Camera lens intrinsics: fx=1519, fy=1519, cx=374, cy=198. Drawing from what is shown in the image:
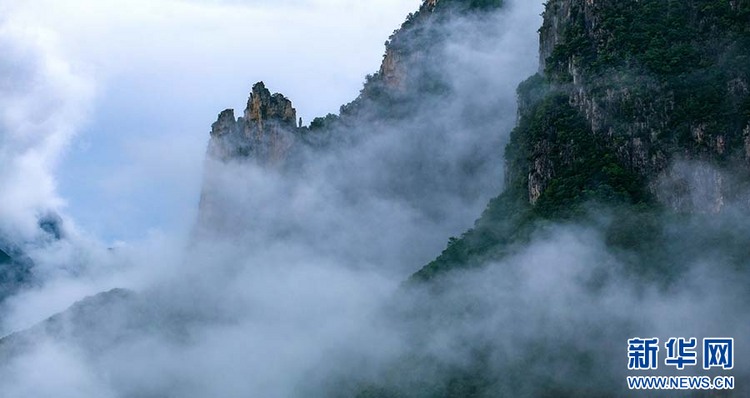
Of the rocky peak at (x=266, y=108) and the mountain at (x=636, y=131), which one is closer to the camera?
the mountain at (x=636, y=131)

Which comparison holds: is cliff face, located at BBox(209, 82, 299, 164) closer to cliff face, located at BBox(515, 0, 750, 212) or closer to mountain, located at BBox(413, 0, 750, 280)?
mountain, located at BBox(413, 0, 750, 280)

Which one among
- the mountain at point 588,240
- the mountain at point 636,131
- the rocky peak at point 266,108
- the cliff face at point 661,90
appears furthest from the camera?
the rocky peak at point 266,108

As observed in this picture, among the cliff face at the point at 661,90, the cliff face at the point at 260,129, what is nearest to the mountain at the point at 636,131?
the cliff face at the point at 661,90

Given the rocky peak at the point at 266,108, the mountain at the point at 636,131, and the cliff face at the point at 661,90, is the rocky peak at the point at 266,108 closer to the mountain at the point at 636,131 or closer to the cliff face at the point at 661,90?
the mountain at the point at 636,131

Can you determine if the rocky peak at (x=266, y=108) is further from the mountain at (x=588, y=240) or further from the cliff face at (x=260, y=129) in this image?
the mountain at (x=588, y=240)

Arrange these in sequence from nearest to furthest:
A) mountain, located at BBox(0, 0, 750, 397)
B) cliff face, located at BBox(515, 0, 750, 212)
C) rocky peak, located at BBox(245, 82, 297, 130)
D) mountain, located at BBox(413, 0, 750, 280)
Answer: mountain, located at BBox(0, 0, 750, 397) → mountain, located at BBox(413, 0, 750, 280) → cliff face, located at BBox(515, 0, 750, 212) → rocky peak, located at BBox(245, 82, 297, 130)

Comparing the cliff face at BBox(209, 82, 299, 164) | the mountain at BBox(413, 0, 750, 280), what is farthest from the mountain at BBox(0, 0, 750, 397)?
the cliff face at BBox(209, 82, 299, 164)

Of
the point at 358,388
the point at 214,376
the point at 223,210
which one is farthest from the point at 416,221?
the point at 358,388

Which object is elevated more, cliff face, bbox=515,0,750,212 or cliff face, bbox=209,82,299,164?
cliff face, bbox=209,82,299,164

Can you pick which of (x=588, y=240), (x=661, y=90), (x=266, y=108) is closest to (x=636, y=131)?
(x=661, y=90)

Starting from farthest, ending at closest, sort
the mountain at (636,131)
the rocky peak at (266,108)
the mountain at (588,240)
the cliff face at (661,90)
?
1. the rocky peak at (266,108)
2. the cliff face at (661,90)
3. the mountain at (636,131)
4. the mountain at (588,240)

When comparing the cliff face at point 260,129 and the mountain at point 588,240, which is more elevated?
the cliff face at point 260,129

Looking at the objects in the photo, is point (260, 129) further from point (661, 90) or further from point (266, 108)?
point (661, 90)

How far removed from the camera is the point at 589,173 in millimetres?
73812
